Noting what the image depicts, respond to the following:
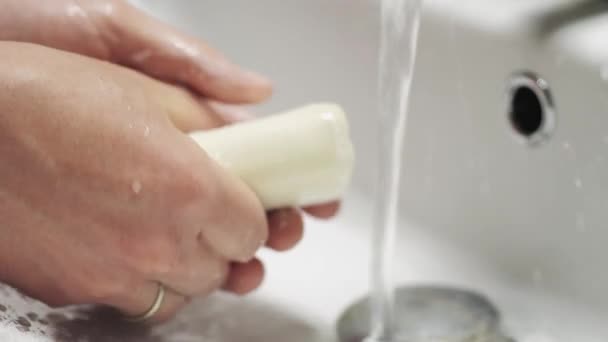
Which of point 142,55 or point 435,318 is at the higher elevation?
point 142,55

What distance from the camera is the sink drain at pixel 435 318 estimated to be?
457 mm

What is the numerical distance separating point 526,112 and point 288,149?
5.4 inches

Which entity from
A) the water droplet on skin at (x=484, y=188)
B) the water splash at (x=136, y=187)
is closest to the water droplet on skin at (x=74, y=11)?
the water splash at (x=136, y=187)

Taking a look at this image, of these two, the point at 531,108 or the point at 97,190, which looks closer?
the point at 97,190

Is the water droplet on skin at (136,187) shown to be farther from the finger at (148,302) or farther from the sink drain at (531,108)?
the sink drain at (531,108)

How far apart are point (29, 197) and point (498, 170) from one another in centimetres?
25

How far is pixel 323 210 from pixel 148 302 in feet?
0.32

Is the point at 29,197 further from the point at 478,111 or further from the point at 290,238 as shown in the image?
the point at 478,111

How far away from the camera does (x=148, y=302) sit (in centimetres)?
41

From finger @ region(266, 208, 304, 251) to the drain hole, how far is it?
12 cm

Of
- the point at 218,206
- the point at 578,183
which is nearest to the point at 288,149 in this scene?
the point at 218,206

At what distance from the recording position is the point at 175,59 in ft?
1.44

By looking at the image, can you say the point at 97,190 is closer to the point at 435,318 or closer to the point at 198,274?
the point at 198,274

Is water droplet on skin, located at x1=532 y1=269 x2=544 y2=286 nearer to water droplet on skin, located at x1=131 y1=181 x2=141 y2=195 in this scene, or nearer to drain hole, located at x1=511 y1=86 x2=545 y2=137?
drain hole, located at x1=511 y1=86 x2=545 y2=137
